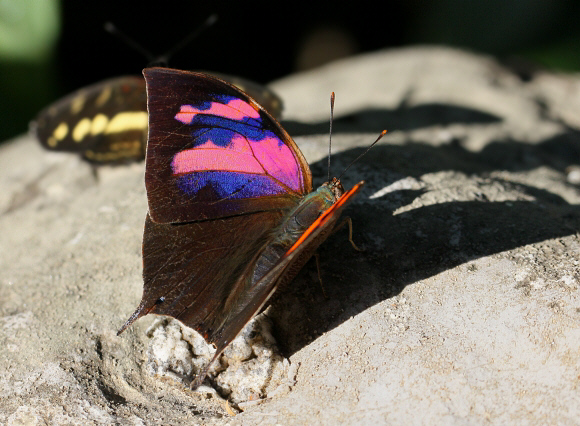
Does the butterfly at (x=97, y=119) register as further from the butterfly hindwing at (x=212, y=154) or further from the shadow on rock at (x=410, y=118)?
the butterfly hindwing at (x=212, y=154)

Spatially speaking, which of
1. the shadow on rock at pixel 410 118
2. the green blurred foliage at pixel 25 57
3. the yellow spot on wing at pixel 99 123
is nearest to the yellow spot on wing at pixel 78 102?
the yellow spot on wing at pixel 99 123

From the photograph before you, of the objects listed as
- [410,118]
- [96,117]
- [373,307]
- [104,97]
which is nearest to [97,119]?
[96,117]

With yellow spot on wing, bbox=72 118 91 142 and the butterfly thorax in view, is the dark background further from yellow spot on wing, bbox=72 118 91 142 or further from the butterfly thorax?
the butterfly thorax

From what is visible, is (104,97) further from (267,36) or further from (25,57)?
(267,36)

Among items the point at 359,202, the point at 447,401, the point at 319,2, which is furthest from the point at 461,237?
the point at 319,2

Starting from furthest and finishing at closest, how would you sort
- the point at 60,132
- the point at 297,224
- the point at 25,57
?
the point at 25,57 < the point at 60,132 < the point at 297,224
